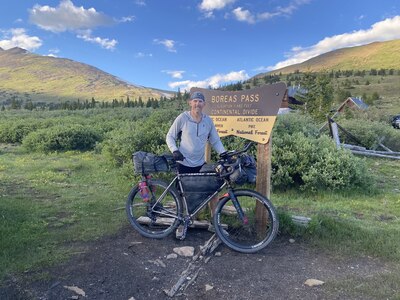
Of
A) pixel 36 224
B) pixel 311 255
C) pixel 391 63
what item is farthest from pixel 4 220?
pixel 391 63

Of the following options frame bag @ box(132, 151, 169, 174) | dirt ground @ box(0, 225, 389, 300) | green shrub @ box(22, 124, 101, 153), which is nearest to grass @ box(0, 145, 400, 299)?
dirt ground @ box(0, 225, 389, 300)

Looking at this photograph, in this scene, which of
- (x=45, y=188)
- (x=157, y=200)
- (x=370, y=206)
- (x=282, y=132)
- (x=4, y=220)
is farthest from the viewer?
(x=282, y=132)

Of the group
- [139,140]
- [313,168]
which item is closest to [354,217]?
[313,168]

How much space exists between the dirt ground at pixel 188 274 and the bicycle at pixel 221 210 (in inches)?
9.1

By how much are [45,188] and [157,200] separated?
445 centimetres

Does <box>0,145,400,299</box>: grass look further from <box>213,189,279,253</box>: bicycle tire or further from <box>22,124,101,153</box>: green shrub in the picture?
<box>22,124,101,153</box>: green shrub

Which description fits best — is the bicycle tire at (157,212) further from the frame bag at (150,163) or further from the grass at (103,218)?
the grass at (103,218)

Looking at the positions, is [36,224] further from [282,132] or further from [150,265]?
[282,132]

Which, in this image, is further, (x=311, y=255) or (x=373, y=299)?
(x=311, y=255)

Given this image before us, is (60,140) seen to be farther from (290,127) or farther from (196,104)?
(196,104)

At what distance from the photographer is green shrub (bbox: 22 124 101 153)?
15.9 m

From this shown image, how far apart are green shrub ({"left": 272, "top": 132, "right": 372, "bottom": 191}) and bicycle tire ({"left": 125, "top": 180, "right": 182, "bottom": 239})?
13.1 feet

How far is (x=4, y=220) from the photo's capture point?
5.75m

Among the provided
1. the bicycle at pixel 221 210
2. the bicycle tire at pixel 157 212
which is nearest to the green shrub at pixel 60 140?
the bicycle at pixel 221 210
